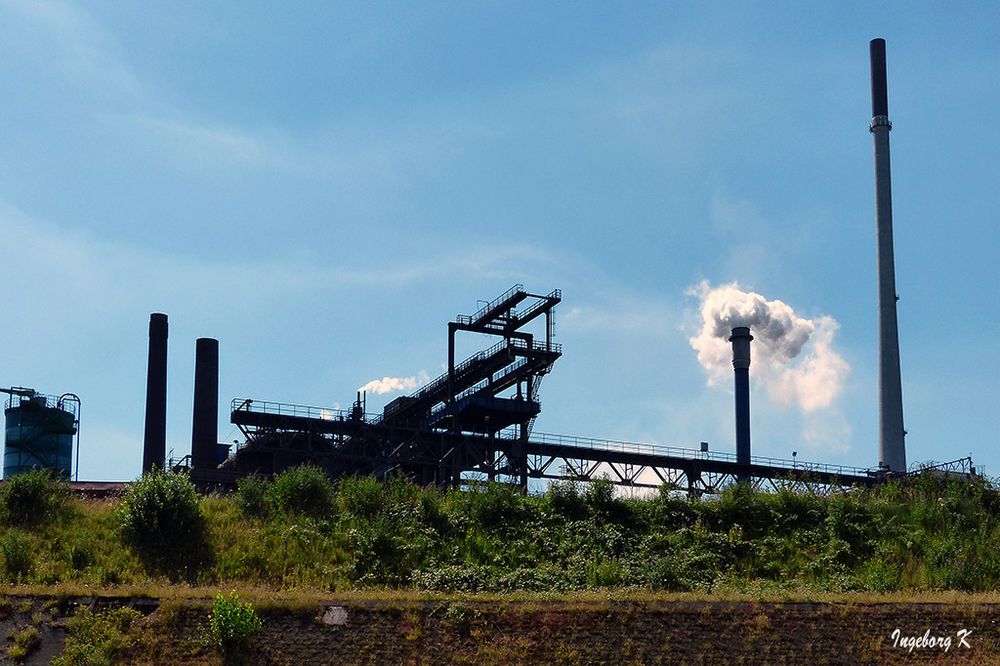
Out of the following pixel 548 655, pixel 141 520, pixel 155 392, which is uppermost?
pixel 155 392

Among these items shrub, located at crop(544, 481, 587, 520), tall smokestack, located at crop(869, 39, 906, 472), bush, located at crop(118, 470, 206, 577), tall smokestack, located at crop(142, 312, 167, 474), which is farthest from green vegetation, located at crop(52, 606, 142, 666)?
tall smokestack, located at crop(869, 39, 906, 472)

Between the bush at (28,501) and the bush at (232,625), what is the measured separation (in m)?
10.6

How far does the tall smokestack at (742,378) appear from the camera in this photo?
63438 millimetres

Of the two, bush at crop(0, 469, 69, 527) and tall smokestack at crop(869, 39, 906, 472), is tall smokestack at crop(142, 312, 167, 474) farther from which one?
tall smokestack at crop(869, 39, 906, 472)

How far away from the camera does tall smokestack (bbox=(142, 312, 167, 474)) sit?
54750 millimetres

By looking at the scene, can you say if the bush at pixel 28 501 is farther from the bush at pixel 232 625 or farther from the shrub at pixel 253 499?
Result: the bush at pixel 232 625

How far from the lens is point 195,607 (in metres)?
25.0

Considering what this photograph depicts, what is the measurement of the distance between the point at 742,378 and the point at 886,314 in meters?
8.25

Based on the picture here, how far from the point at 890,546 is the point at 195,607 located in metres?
20.2

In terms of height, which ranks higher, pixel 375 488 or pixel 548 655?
pixel 375 488

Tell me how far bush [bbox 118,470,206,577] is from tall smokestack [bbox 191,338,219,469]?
23.3m

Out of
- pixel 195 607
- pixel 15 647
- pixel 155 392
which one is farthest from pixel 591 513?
pixel 155 392

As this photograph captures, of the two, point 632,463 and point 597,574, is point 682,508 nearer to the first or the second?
point 597,574
